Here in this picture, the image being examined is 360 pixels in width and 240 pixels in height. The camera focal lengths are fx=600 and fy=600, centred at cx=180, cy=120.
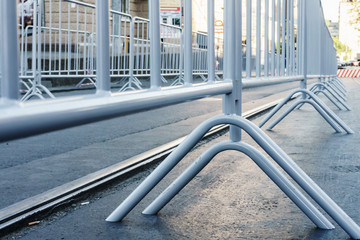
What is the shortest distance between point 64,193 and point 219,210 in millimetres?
702

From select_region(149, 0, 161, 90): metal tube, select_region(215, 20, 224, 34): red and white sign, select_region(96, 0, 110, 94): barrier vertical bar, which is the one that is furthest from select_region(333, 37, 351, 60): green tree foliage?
select_region(96, 0, 110, 94): barrier vertical bar

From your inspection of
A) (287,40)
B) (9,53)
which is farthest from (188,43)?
(287,40)

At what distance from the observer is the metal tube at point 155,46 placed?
1.97m

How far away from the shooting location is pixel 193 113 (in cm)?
743

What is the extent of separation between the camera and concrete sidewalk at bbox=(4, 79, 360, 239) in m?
2.12

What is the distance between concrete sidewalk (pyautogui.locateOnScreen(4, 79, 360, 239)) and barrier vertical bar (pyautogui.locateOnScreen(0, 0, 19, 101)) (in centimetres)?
93

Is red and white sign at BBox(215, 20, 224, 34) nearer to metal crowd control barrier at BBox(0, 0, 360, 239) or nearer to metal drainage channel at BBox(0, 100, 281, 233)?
metal crowd control barrier at BBox(0, 0, 360, 239)

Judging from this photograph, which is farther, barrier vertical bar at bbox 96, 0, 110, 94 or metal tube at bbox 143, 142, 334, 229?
metal tube at bbox 143, 142, 334, 229

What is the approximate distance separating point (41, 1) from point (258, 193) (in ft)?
14.6

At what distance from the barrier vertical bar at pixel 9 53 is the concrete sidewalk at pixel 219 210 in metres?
0.93

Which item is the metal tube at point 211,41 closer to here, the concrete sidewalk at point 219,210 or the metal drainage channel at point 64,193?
the concrete sidewalk at point 219,210

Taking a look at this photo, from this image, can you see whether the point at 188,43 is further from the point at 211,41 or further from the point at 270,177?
the point at 270,177

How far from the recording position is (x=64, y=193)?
8.68ft

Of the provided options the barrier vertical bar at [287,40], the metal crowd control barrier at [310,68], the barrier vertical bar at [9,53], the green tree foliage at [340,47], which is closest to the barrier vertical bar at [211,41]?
the barrier vertical bar at [9,53]
